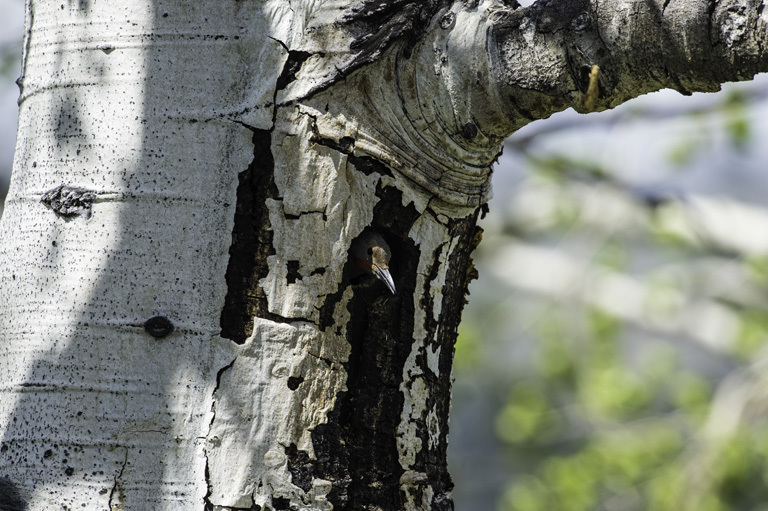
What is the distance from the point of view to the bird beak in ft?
4.54

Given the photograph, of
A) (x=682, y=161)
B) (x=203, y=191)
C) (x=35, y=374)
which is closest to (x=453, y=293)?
(x=203, y=191)

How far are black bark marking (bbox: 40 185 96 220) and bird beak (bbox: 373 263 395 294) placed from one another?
0.51 metres

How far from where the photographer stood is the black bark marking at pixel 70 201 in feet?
4.25

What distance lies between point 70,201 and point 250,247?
1.05 feet

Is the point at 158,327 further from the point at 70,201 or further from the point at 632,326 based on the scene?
the point at 632,326

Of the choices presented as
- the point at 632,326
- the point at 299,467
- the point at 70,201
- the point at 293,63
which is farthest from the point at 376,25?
the point at 632,326

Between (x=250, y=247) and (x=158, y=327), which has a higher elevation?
(x=250, y=247)

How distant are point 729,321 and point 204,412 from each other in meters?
5.97

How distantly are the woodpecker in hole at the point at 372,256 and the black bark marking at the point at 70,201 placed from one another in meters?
0.46

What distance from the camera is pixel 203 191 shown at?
1298 millimetres

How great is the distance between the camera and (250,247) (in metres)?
1.32

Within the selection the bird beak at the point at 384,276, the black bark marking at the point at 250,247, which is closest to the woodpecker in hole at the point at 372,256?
the bird beak at the point at 384,276

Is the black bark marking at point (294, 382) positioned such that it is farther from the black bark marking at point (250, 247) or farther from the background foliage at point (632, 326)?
the background foliage at point (632, 326)

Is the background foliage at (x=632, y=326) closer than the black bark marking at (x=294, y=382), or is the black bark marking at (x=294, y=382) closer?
the black bark marking at (x=294, y=382)
